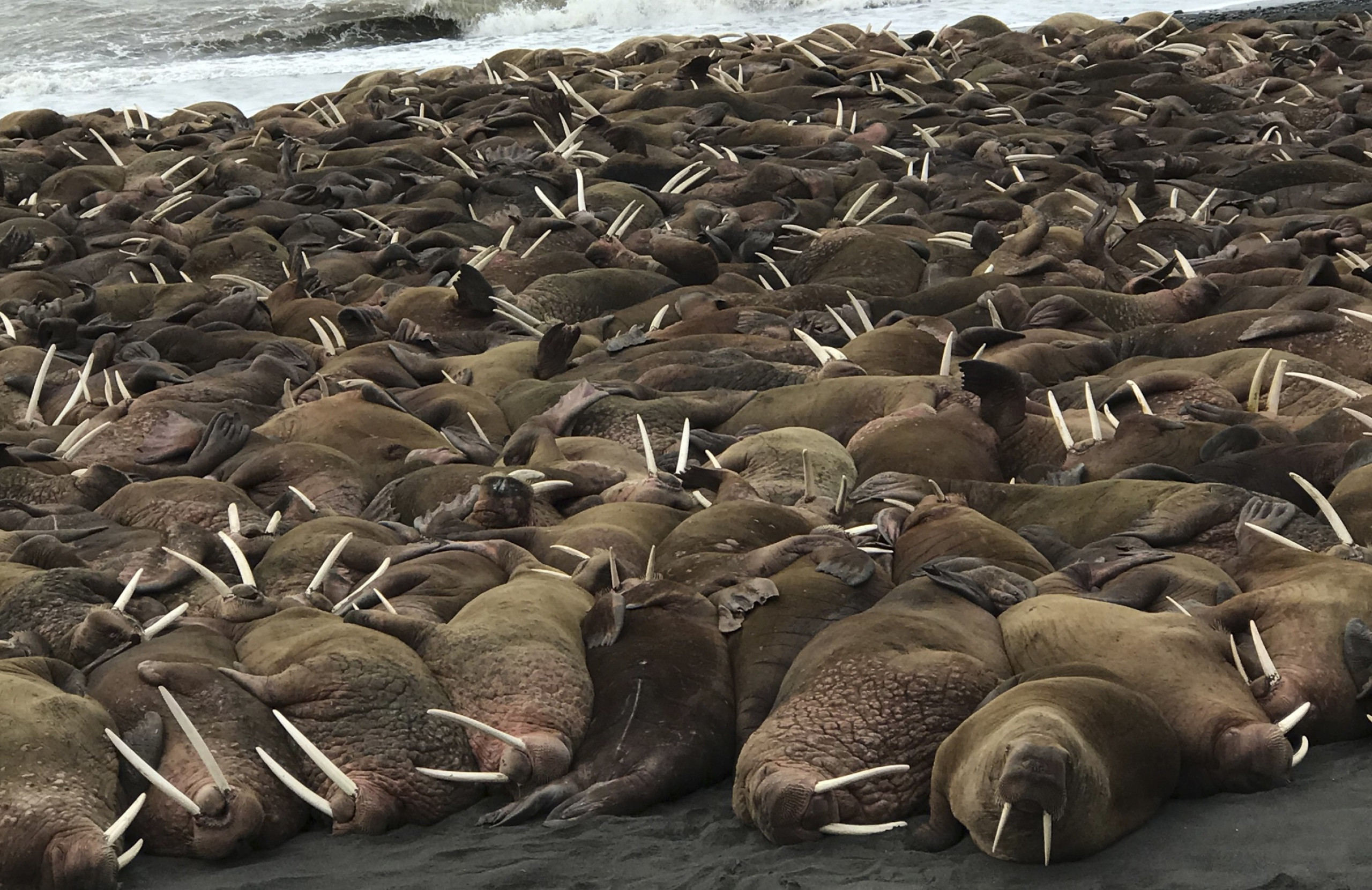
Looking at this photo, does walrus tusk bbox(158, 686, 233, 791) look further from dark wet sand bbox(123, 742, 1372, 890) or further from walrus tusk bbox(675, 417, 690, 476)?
walrus tusk bbox(675, 417, 690, 476)

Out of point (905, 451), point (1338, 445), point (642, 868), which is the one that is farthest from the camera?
point (905, 451)

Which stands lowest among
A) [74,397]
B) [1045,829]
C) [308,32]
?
[308,32]

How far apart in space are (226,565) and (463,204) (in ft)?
21.6

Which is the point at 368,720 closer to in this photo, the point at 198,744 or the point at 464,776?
the point at 464,776

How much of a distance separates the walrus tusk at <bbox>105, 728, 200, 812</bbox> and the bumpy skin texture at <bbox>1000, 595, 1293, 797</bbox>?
2374 millimetres

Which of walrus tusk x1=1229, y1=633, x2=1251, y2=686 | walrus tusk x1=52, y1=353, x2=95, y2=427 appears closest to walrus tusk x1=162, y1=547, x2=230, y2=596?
walrus tusk x1=52, y1=353, x2=95, y2=427

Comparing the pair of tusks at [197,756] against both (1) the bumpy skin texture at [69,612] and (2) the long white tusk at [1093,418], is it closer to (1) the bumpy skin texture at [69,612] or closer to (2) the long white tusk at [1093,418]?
(1) the bumpy skin texture at [69,612]

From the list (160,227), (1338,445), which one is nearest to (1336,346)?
(1338,445)

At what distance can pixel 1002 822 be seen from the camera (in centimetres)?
364

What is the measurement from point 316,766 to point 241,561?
4.53 feet

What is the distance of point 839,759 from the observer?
13.9ft

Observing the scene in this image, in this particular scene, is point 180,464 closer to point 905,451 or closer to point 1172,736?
point 905,451

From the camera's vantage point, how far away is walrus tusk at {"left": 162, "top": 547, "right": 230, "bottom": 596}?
214 inches

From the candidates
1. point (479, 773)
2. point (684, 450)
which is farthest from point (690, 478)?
point (479, 773)
